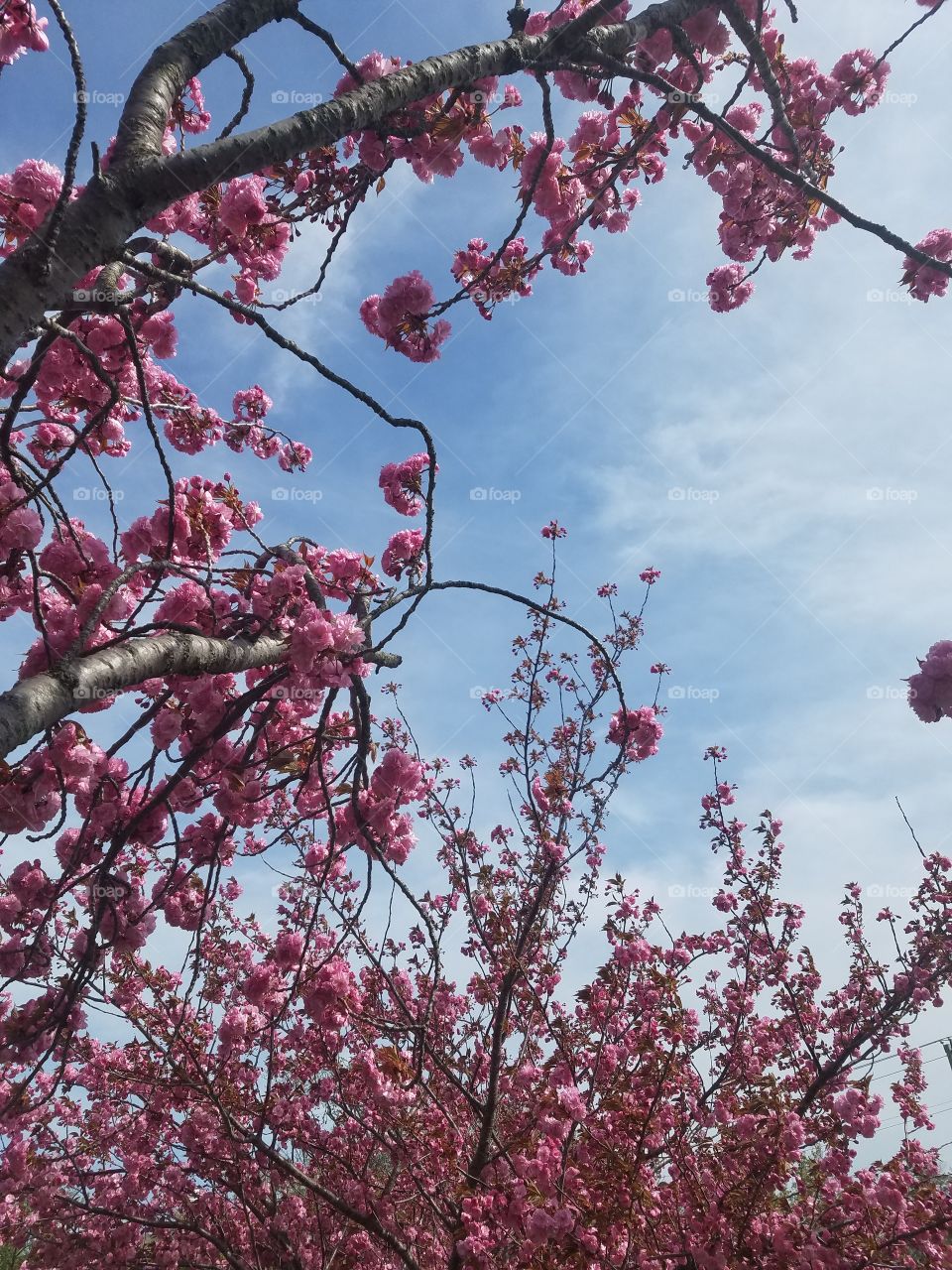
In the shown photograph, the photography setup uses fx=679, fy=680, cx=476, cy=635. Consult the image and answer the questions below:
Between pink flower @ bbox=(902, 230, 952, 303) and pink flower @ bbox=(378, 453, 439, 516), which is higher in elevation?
pink flower @ bbox=(902, 230, 952, 303)

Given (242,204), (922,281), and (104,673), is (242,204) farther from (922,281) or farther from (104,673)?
(922,281)

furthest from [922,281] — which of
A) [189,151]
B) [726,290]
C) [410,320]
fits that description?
[189,151]

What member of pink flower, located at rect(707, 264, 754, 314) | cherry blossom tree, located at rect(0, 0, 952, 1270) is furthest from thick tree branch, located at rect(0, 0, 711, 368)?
pink flower, located at rect(707, 264, 754, 314)

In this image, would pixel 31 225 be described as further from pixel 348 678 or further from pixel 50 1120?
pixel 50 1120

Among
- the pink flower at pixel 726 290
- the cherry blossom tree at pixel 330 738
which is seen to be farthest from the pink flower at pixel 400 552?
the pink flower at pixel 726 290

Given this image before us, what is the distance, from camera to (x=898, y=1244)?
425cm

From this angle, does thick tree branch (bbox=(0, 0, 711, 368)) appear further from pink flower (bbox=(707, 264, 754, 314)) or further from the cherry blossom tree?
pink flower (bbox=(707, 264, 754, 314))

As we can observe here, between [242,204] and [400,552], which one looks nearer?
[242,204]

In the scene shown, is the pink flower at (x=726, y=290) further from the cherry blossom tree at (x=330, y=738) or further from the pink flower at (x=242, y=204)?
the pink flower at (x=242, y=204)

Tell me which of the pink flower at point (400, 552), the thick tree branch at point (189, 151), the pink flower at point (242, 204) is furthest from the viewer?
the pink flower at point (400, 552)

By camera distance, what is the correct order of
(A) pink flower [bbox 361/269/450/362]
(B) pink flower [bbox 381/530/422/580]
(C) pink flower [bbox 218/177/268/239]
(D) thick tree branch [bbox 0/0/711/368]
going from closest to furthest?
(D) thick tree branch [bbox 0/0/711/368], (C) pink flower [bbox 218/177/268/239], (A) pink flower [bbox 361/269/450/362], (B) pink flower [bbox 381/530/422/580]

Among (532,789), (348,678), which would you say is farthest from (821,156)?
(532,789)

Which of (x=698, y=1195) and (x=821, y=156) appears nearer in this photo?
(x=821, y=156)

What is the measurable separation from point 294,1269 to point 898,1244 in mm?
4377
